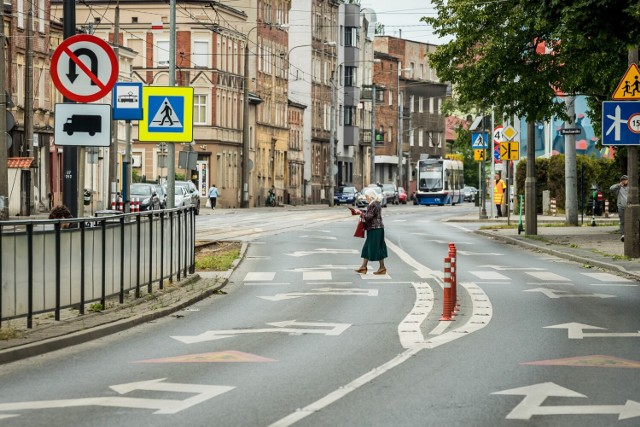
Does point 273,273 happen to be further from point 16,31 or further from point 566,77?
point 16,31

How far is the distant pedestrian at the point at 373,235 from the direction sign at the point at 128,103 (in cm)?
624

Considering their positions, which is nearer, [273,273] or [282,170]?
[273,273]

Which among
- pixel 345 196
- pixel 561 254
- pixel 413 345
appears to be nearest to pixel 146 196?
pixel 561 254

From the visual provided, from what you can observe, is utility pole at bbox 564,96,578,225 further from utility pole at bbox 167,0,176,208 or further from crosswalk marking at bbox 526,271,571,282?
utility pole at bbox 167,0,176,208

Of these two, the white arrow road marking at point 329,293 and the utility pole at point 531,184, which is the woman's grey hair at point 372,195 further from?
the utility pole at point 531,184

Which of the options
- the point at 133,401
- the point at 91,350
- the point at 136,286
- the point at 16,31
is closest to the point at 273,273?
the point at 136,286

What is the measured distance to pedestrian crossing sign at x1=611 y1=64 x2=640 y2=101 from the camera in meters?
27.8

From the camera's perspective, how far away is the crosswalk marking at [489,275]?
26.3 m

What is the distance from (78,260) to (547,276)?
486 inches

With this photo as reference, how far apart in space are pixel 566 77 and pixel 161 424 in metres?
32.3

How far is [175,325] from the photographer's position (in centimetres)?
1747

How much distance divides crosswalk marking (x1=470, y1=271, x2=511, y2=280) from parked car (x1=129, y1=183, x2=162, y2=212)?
3759 cm

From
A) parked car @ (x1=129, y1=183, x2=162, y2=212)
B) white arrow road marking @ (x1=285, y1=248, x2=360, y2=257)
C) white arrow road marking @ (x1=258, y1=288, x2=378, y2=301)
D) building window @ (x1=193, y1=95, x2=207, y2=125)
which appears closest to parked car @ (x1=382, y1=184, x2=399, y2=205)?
building window @ (x1=193, y1=95, x2=207, y2=125)

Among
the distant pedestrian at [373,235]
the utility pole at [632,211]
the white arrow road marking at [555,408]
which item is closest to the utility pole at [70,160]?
the white arrow road marking at [555,408]
